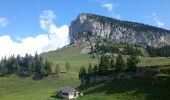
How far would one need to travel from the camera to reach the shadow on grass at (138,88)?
3532 inches

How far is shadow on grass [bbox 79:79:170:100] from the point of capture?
8971 centimetres

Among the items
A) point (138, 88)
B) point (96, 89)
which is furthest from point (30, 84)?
point (138, 88)

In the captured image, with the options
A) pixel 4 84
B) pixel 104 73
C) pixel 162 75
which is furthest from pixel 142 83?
pixel 4 84

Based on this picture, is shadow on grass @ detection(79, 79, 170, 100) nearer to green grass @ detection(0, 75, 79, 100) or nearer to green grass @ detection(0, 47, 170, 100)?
green grass @ detection(0, 47, 170, 100)

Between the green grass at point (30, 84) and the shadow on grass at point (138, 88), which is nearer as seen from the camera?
the shadow on grass at point (138, 88)

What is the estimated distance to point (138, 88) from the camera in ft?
324

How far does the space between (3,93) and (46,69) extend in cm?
4722

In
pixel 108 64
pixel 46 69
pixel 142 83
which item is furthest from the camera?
pixel 46 69

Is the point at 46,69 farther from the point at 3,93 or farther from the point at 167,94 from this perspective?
the point at 167,94

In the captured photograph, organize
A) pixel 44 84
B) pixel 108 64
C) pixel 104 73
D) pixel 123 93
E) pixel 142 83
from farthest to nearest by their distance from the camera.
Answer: pixel 44 84
pixel 108 64
pixel 104 73
pixel 142 83
pixel 123 93

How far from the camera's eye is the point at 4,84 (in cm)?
16512

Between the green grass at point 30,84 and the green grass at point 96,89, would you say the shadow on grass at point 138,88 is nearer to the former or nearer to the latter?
the green grass at point 96,89

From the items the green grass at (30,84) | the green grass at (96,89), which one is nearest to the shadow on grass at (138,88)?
the green grass at (96,89)

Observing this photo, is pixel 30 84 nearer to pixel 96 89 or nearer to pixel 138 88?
pixel 96 89
